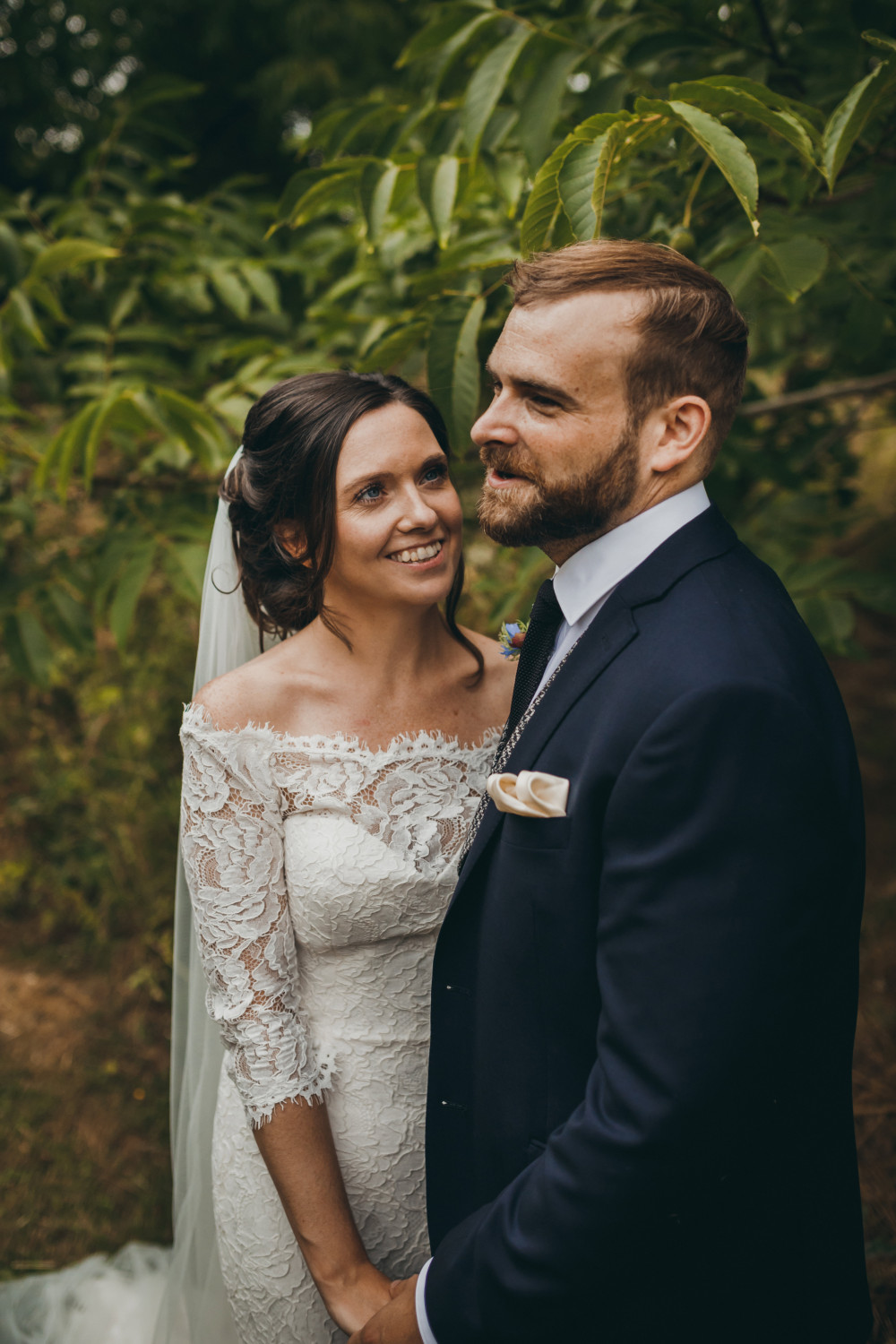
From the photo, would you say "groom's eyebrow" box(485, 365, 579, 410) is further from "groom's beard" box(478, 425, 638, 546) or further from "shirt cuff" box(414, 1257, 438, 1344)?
"shirt cuff" box(414, 1257, 438, 1344)

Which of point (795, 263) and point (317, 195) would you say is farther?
point (317, 195)

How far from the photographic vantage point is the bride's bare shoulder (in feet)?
6.42

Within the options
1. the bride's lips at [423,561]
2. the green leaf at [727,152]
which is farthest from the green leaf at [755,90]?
the bride's lips at [423,561]

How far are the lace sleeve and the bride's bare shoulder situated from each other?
52mm

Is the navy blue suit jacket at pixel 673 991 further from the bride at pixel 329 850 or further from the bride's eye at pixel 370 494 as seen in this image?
the bride's eye at pixel 370 494

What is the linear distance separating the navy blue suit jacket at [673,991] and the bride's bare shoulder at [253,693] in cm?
66

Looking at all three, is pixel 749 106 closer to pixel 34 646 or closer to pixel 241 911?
pixel 241 911

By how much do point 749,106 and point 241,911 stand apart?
5.61 feet

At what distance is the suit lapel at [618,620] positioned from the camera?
1.38m

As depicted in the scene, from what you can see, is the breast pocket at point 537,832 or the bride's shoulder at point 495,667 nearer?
the breast pocket at point 537,832

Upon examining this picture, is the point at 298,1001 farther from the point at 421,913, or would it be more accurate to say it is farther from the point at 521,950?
the point at 521,950

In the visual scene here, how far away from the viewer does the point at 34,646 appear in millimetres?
2656

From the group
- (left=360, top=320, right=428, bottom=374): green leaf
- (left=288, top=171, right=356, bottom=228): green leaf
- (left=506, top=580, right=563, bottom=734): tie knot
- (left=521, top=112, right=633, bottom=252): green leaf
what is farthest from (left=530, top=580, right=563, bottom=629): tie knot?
(left=288, top=171, right=356, bottom=228): green leaf

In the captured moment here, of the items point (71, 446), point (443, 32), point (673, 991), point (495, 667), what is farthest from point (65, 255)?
point (673, 991)
